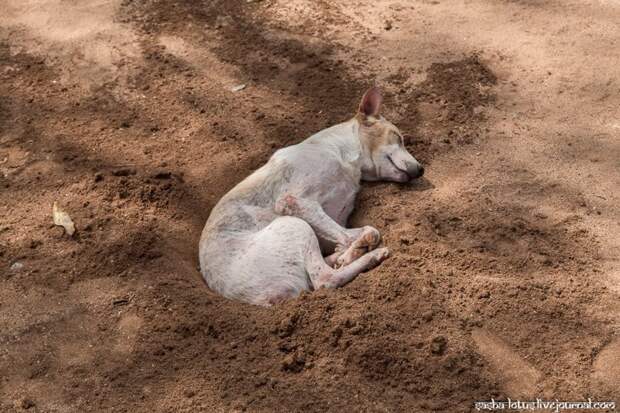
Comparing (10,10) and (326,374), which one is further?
(10,10)

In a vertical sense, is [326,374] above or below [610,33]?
below

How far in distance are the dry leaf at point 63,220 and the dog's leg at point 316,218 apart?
155 centimetres

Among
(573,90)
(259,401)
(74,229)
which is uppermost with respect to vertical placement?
(573,90)

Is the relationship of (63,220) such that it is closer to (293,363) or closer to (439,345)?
(293,363)

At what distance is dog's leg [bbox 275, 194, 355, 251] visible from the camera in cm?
498

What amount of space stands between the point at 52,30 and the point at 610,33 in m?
5.76

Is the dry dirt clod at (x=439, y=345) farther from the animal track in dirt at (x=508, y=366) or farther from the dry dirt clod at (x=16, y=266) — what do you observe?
the dry dirt clod at (x=16, y=266)

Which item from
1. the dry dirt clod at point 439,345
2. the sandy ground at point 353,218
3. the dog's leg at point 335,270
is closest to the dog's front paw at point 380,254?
the dog's leg at point 335,270

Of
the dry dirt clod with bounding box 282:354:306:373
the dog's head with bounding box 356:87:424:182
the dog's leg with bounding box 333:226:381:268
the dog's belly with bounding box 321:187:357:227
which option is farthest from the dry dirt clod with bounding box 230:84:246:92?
the dry dirt clod with bounding box 282:354:306:373

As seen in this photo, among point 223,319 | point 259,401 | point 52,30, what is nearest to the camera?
point 259,401

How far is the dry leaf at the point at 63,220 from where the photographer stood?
5.32 m

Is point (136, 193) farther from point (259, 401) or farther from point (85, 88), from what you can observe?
point (259, 401)

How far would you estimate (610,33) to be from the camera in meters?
7.13

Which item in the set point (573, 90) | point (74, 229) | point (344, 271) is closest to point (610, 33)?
point (573, 90)
